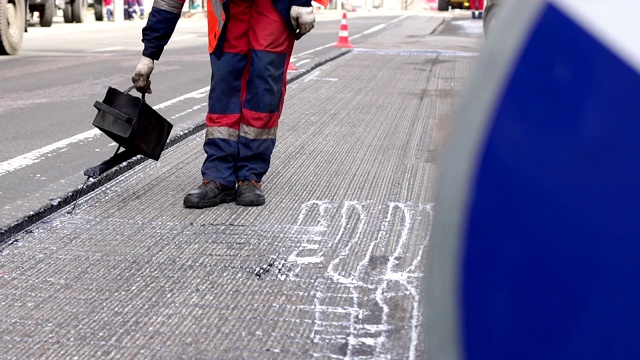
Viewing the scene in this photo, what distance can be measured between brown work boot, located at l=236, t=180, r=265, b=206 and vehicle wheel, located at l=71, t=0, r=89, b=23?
25.0 metres

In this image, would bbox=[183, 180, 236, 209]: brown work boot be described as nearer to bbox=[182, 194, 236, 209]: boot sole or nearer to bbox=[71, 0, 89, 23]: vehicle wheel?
bbox=[182, 194, 236, 209]: boot sole

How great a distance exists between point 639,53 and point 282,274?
283 centimetres

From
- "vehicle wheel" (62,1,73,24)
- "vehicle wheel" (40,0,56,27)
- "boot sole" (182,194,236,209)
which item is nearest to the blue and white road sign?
"boot sole" (182,194,236,209)

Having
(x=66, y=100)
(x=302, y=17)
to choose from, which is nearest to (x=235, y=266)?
(x=302, y=17)

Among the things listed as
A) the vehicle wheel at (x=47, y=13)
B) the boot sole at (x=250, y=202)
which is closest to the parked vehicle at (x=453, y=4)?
the vehicle wheel at (x=47, y=13)

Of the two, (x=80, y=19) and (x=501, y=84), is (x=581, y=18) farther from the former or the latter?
(x=80, y=19)

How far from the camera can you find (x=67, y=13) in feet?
95.0

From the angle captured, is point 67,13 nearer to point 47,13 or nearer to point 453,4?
point 47,13

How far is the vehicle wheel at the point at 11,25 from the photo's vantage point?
595 inches

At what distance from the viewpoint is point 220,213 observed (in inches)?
185

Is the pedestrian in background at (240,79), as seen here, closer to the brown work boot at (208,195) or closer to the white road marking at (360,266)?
the brown work boot at (208,195)

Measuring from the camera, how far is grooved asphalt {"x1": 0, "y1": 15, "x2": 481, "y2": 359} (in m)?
3.00

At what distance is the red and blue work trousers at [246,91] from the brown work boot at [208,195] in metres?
0.04

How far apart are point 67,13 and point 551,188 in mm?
29414
